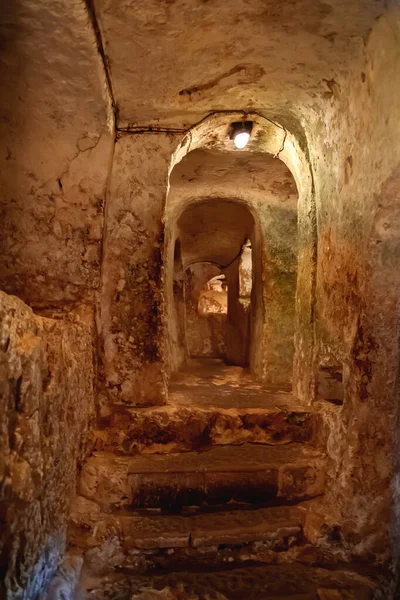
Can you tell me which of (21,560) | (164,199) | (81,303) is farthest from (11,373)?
(164,199)

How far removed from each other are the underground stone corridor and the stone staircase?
11 millimetres

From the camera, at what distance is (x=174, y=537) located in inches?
84.5

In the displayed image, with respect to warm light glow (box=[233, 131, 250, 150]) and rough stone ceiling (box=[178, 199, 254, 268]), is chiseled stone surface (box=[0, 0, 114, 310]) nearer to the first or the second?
warm light glow (box=[233, 131, 250, 150])

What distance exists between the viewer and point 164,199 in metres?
2.80

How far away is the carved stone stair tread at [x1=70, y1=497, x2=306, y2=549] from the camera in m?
2.12

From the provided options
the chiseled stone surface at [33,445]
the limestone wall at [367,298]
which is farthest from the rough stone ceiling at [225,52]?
the chiseled stone surface at [33,445]

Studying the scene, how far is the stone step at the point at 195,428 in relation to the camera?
259cm

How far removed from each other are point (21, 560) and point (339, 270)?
2046mm

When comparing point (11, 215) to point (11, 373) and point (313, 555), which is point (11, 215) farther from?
point (313, 555)

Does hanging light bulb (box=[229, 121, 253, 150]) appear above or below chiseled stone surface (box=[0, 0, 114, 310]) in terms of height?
above

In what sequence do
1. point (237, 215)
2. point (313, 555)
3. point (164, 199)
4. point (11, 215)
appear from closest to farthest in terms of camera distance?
point (313, 555) → point (11, 215) → point (164, 199) → point (237, 215)

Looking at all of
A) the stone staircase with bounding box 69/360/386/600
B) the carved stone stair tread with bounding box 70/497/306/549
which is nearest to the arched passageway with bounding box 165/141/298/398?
the stone staircase with bounding box 69/360/386/600

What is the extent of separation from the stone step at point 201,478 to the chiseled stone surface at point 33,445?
0.30 metres

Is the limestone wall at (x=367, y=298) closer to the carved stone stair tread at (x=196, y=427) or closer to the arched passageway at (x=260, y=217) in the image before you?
the carved stone stair tread at (x=196, y=427)
